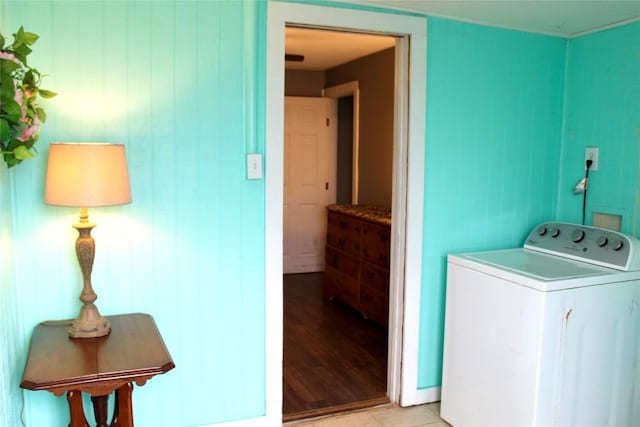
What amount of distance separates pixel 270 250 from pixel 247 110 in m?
0.67

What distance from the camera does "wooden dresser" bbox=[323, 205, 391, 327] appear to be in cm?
418

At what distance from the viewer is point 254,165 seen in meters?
2.54

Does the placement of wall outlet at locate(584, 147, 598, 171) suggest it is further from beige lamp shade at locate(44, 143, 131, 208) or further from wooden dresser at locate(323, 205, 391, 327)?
beige lamp shade at locate(44, 143, 131, 208)

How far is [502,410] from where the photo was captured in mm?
2525

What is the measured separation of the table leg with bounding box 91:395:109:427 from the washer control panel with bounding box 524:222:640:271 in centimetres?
231

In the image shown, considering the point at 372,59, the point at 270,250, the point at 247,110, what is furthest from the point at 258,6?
the point at 372,59

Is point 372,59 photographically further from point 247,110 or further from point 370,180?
point 247,110

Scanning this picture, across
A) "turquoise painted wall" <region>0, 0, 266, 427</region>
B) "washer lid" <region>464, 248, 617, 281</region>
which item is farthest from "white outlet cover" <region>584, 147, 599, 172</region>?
"turquoise painted wall" <region>0, 0, 266, 427</region>

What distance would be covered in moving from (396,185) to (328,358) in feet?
4.85

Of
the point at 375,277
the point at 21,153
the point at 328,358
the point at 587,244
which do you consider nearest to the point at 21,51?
the point at 21,153

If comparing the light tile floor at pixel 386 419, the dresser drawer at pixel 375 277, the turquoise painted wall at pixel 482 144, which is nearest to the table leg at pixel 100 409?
the light tile floor at pixel 386 419

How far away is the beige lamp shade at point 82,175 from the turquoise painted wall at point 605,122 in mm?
2550

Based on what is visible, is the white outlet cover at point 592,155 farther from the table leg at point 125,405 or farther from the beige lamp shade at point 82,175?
the table leg at point 125,405

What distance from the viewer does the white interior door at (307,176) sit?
6.11 metres
